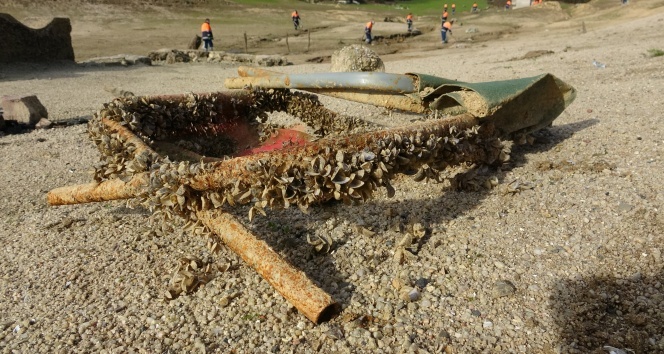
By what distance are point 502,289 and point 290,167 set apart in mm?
1218

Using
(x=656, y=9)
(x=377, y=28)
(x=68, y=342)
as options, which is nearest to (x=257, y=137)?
(x=68, y=342)

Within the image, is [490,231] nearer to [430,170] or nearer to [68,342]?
[430,170]

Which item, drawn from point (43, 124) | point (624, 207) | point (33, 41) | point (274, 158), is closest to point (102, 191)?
point (274, 158)

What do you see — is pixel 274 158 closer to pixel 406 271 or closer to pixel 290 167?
pixel 290 167

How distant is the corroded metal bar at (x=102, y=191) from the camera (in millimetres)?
2492

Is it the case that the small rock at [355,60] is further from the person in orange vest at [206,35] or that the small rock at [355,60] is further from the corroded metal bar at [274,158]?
the person in orange vest at [206,35]

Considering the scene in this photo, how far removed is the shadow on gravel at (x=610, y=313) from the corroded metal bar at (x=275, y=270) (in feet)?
3.41

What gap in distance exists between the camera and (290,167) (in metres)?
2.26

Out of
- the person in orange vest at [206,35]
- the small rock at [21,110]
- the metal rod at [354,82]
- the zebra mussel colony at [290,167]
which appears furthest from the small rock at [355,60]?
the person in orange vest at [206,35]

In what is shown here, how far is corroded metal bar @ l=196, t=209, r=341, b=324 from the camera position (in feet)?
6.73

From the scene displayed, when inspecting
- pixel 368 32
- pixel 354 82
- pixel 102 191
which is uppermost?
pixel 354 82

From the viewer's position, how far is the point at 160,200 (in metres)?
2.37

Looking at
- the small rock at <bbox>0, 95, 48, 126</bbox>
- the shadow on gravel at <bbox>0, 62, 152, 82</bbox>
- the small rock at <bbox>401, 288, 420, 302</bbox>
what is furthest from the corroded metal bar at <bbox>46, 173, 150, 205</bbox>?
the shadow on gravel at <bbox>0, 62, 152, 82</bbox>

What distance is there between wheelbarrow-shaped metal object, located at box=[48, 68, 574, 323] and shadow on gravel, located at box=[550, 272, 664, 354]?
102 centimetres
